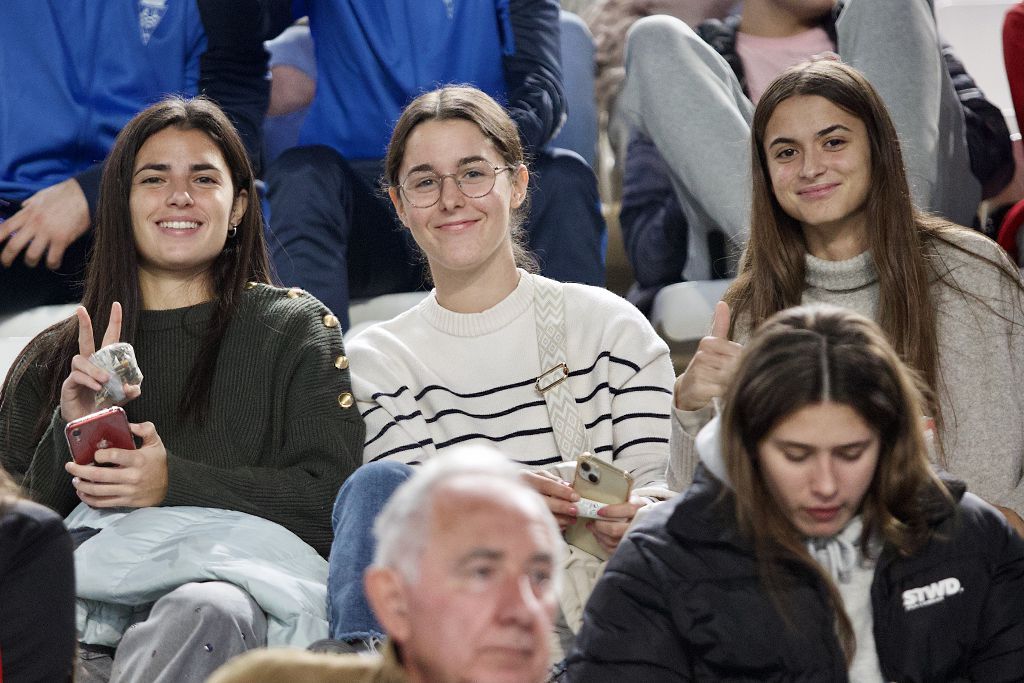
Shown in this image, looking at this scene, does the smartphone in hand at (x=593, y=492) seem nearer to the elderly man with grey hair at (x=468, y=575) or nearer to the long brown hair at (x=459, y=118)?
the long brown hair at (x=459, y=118)

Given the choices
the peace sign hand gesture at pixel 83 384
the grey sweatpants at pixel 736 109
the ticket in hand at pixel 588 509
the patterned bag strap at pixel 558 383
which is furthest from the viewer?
the grey sweatpants at pixel 736 109

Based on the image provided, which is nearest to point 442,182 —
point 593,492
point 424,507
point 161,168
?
point 161,168

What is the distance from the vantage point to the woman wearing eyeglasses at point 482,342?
1960 millimetres

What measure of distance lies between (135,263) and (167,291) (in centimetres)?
6

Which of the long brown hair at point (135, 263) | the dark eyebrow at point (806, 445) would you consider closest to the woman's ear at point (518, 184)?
the long brown hair at point (135, 263)

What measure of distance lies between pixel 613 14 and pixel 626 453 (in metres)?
1.51

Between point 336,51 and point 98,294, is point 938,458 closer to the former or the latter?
point 98,294

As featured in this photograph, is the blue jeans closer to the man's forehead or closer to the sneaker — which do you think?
the sneaker

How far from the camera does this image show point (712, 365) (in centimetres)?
173

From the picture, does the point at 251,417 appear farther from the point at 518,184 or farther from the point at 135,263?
the point at 518,184

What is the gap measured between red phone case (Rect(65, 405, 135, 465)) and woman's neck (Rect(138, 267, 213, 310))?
0.33 metres

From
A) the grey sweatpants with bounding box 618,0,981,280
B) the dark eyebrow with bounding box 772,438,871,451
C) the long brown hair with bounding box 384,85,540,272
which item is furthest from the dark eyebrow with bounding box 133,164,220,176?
the dark eyebrow with bounding box 772,438,871,451

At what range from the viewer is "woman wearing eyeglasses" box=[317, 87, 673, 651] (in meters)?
1.96

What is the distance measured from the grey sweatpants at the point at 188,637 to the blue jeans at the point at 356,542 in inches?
4.3
